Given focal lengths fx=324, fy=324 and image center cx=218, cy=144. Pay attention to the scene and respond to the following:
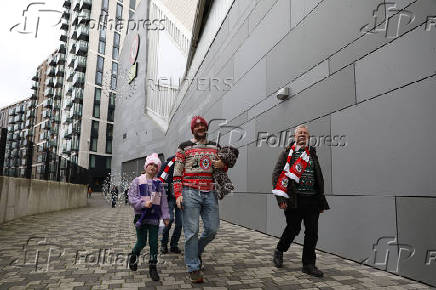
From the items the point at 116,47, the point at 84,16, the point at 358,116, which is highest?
the point at 84,16

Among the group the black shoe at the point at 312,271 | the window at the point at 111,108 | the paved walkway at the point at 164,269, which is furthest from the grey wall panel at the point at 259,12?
the window at the point at 111,108

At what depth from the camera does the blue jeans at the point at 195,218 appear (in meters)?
3.37

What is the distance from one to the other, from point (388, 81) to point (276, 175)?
1785 millimetres

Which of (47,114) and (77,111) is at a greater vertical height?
(47,114)

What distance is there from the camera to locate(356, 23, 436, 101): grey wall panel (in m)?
3.45

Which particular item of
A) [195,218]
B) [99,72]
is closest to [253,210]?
[195,218]

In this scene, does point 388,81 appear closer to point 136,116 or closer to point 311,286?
point 311,286

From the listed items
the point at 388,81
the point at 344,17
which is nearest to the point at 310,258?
the point at 388,81

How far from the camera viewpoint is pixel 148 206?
3557 millimetres

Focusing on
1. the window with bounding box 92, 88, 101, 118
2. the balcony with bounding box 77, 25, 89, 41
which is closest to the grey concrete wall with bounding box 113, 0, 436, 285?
the window with bounding box 92, 88, 101, 118

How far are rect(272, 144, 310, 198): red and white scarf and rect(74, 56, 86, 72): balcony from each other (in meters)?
57.5

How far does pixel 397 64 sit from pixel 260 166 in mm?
4088

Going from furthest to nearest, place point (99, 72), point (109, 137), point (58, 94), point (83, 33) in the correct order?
point (58, 94), point (109, 137), point (99, 72), point (83, 33)

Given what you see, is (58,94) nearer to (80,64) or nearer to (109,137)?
(80,64)
